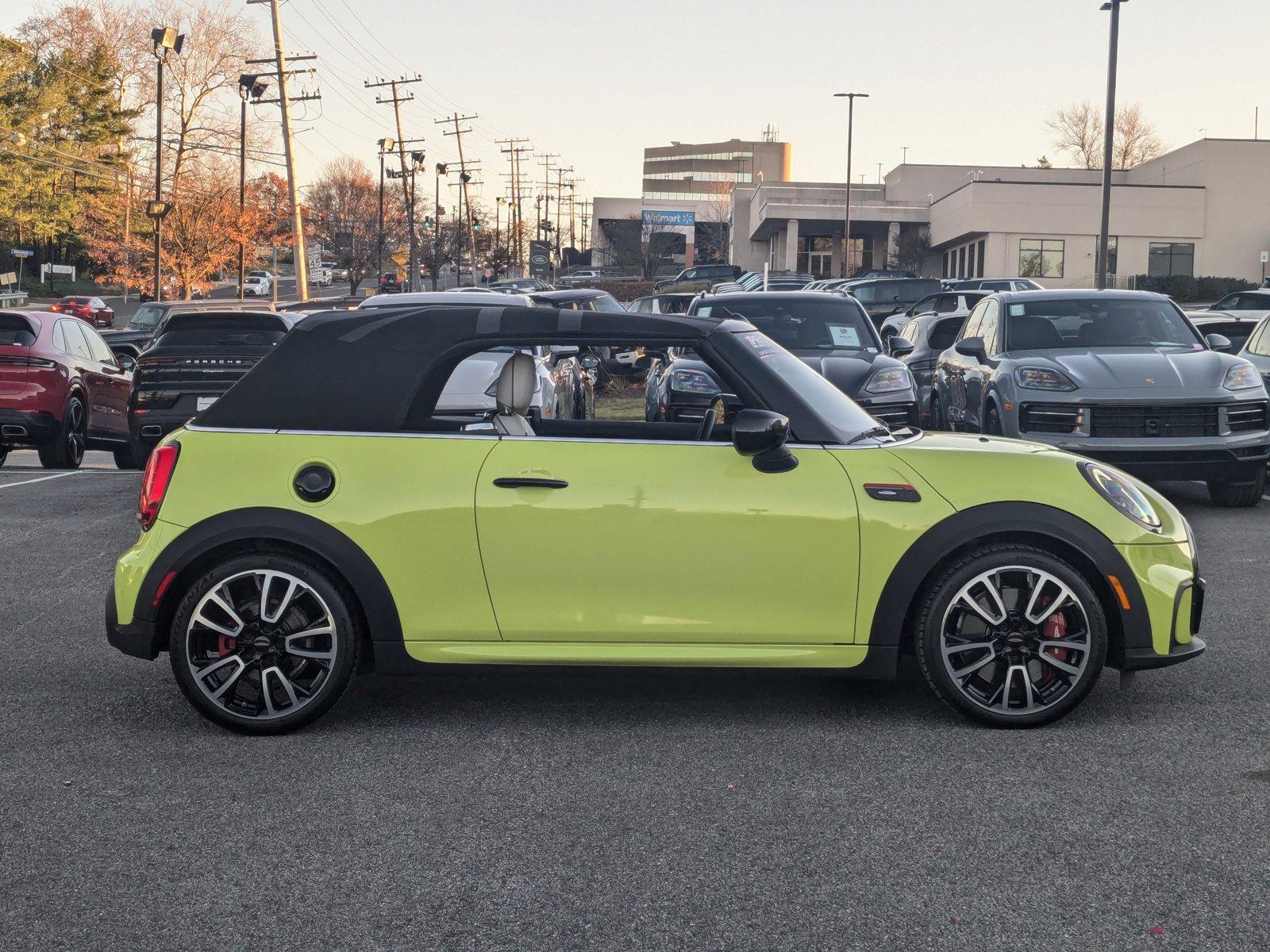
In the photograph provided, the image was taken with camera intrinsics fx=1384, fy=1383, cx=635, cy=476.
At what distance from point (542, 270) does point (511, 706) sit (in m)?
126

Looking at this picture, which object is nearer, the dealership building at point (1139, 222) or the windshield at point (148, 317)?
the windshield at point (148, 317)

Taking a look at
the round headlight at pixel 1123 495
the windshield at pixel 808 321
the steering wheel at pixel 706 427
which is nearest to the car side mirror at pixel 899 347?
the windshield at pixel 808 321

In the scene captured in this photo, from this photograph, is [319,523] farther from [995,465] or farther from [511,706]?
[995,465]

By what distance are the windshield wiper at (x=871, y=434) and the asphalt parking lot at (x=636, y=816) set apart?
916mm

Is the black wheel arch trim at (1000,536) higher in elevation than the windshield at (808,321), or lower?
lower

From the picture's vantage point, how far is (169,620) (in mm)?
5074

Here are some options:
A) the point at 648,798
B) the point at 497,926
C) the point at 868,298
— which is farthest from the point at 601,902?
the point at 868,298

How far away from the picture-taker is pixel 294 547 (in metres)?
5.00

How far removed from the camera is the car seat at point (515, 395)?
5.29 metres

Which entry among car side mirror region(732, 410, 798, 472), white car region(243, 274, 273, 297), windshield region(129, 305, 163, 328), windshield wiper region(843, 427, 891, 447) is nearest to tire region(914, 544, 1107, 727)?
windshield wiper region(843, 427, 891, 447)

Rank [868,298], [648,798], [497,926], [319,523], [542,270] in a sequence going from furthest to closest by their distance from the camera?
1. [542,270]
2. [868,298]
3. [319,523]
4. [648,798]
5. [497,926]

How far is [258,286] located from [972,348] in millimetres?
82928

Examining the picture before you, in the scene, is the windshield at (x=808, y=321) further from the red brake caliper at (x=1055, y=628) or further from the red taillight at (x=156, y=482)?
the red taillight at (x=156, y=482)

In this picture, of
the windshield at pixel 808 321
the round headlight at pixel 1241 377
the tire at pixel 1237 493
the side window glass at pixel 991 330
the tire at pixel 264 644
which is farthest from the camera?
the windshield at pixel 808 321
